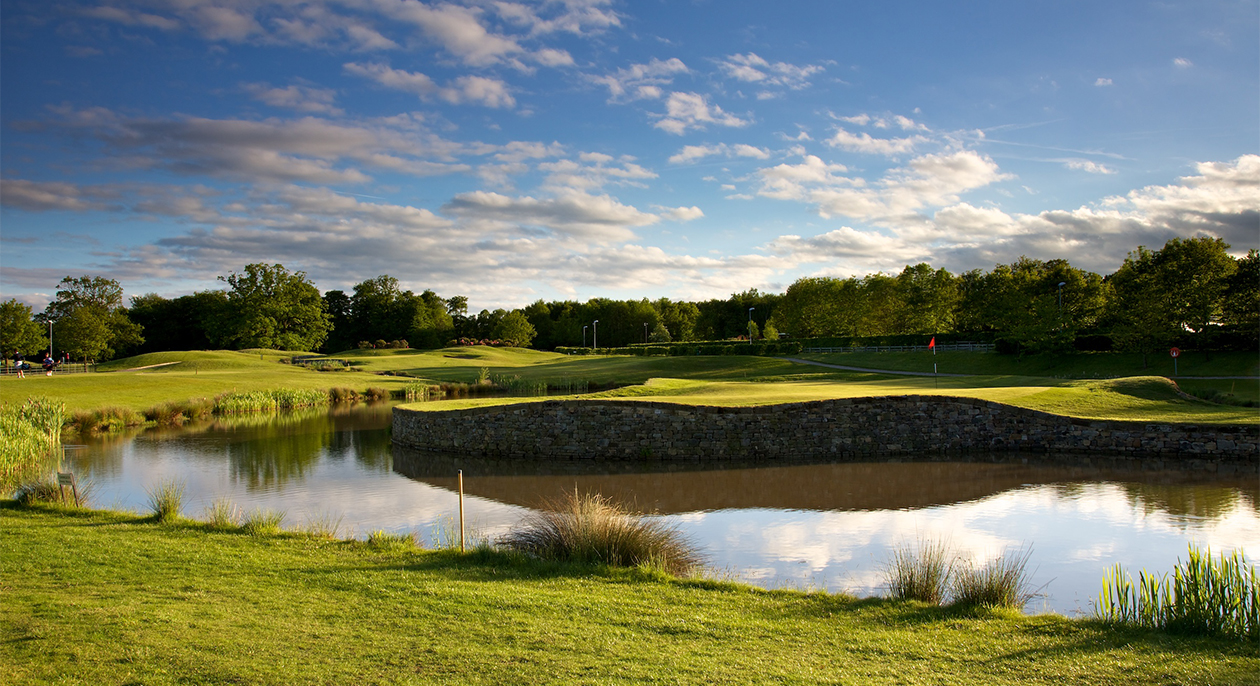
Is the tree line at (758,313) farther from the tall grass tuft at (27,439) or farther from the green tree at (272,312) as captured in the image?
the tall grass tuft at (27,439)

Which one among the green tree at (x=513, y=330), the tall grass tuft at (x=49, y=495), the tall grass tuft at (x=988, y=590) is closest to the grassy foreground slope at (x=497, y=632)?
the tall grass tuft at (x=988, y=590)

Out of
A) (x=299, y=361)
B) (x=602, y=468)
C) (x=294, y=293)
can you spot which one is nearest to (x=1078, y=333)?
(x=602, y=468)

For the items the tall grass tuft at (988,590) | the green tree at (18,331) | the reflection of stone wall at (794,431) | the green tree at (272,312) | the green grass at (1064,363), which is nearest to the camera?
the tall grass tuft at (988,590)

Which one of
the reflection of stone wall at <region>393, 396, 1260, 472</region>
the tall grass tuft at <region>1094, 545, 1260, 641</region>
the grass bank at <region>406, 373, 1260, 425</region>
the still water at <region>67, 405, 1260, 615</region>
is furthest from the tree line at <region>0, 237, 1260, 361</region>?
the tall grass tuft at <region>1094, 545, 1260, 641</region>

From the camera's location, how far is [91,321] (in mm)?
56344

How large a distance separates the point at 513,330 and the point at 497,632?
7661 centimetres

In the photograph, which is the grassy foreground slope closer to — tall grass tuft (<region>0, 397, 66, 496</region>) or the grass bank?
tall grass tuft (<region>0, 397, 66, 496</region>)

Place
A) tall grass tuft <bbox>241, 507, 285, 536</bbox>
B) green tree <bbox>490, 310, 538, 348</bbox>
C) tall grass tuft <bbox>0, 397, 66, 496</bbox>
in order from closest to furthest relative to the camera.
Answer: tall grass tuft <bbox>241, 507, 285, 536</bbox> → tall grass tuft <bbox>0, 397, 66, 496</bbox> → green tree <bbox>490, 310, 538, 348</bbox>

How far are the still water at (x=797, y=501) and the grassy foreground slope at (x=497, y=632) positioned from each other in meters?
1.93

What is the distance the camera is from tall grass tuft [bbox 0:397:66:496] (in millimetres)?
14555

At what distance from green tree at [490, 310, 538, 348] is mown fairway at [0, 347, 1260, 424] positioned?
708 inches

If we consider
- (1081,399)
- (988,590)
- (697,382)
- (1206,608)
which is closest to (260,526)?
(988,590)

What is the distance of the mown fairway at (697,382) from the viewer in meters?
20.1

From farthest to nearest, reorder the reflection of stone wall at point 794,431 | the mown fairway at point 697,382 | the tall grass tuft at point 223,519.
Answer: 1. the mown fairway at point 697,382
2. the reflection of stone wall at point 794,431
3. the tall grass tuft at point 223,519
